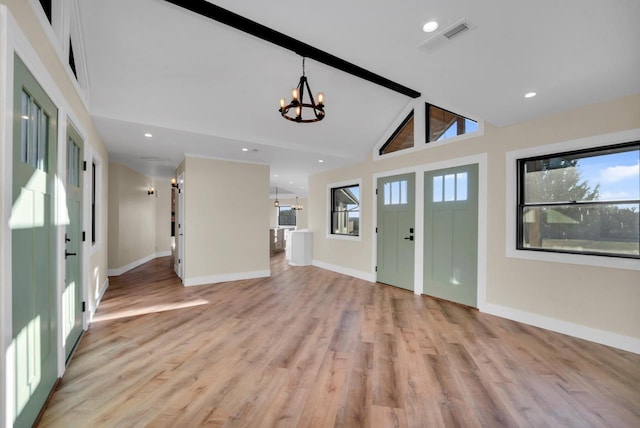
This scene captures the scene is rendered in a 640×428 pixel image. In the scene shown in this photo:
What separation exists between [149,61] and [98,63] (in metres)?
Result: 0.50

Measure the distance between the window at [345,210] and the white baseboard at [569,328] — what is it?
296 cm

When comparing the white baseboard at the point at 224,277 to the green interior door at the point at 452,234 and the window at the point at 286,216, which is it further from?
the window at the point at 286,216

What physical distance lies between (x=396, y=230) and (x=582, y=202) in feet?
8.18

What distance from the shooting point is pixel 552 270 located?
3.11 m

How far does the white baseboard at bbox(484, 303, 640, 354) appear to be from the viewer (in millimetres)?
2612

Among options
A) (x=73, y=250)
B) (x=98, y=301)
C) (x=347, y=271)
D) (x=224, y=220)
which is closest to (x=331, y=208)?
(x=347, y=271)

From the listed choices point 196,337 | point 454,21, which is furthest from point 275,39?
point 196,337

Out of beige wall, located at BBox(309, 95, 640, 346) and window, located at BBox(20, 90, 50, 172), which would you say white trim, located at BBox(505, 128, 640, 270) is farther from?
window, located at BBox(20, 90, 50, 172)

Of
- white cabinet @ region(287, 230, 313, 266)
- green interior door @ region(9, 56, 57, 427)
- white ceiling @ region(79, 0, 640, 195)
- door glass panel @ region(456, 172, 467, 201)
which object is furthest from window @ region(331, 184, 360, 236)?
green interior door @ region(9, 56, 57, 427)

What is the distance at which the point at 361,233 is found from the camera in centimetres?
574

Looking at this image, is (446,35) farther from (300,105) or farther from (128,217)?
(128,217)

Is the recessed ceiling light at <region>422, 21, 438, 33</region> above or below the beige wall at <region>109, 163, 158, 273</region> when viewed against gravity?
above

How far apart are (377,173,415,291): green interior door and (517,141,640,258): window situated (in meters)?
1.60

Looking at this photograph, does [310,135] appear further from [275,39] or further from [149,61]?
[149,61]
